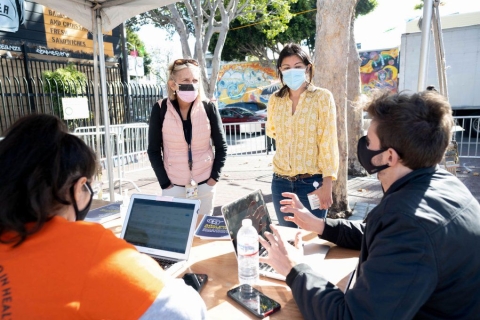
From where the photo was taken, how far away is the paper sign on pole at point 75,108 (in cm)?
720

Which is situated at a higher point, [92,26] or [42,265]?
[92,26]

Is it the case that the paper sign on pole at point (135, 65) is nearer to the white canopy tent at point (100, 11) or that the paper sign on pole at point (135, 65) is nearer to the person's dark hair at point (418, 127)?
the white canopy tent at point (100, 11)

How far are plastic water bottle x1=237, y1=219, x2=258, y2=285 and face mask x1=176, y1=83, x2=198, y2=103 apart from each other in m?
1.34

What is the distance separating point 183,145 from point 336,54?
2546mm

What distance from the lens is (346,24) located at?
437cm

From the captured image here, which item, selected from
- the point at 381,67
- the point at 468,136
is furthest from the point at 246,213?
the point at 381,67

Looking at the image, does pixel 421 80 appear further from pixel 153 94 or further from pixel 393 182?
pixel 153 94

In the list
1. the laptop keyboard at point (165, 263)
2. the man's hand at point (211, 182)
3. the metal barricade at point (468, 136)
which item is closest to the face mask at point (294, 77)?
the man's hand at point (211, 182)

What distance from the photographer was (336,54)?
4430 mm

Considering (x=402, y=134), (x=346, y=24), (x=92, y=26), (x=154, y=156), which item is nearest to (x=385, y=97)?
(x=402, y=134)

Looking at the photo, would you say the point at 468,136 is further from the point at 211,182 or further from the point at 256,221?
the point at 256,221

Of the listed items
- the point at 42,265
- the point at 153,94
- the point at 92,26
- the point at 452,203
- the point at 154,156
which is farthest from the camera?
the point at 153,94

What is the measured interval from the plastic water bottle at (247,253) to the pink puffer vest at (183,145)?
46.6 inches

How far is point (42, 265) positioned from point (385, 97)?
1272 millimetres
